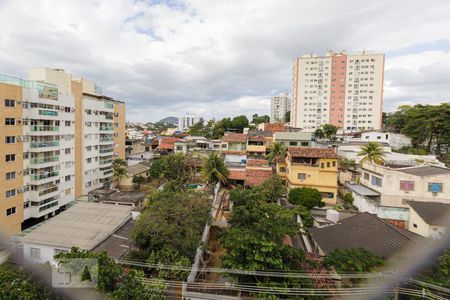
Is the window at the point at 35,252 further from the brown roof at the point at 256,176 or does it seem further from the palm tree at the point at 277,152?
the palm tree at the point at 277,152

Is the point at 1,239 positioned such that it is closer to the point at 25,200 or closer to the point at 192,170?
the point at 25,200

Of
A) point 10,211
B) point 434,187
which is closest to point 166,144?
point 10,211

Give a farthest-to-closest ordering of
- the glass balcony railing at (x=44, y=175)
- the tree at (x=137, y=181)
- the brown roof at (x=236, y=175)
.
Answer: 1. the tree at (x=137, y=181)
2. the brown roof at (x=236, y=175)
3. the glass balcony railing at (x=44, y=175)

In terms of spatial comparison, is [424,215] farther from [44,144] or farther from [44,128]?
[44,128]

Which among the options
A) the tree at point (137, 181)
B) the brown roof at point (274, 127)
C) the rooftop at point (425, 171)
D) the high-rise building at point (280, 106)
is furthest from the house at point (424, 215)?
the high-rise building at point (280, 106)

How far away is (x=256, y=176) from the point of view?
727 inches

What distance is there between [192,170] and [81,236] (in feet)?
37.3

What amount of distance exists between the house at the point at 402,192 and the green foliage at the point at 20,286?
1391 centimetres

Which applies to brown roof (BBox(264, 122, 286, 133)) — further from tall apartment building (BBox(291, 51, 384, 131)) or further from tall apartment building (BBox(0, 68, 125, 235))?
tall apartment building (BBox(0, 68, 125, 235))

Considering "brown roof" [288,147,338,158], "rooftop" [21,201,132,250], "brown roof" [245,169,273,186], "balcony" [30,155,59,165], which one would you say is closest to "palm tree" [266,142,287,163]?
"brown roof" [245,169,273,186]

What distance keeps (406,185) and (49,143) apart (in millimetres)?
23951

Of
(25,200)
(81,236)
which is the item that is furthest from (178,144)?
(81,236)

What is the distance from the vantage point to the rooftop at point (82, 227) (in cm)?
1055

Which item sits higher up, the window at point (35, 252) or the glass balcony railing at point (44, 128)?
the glass balcony railing at point (44, 128)
